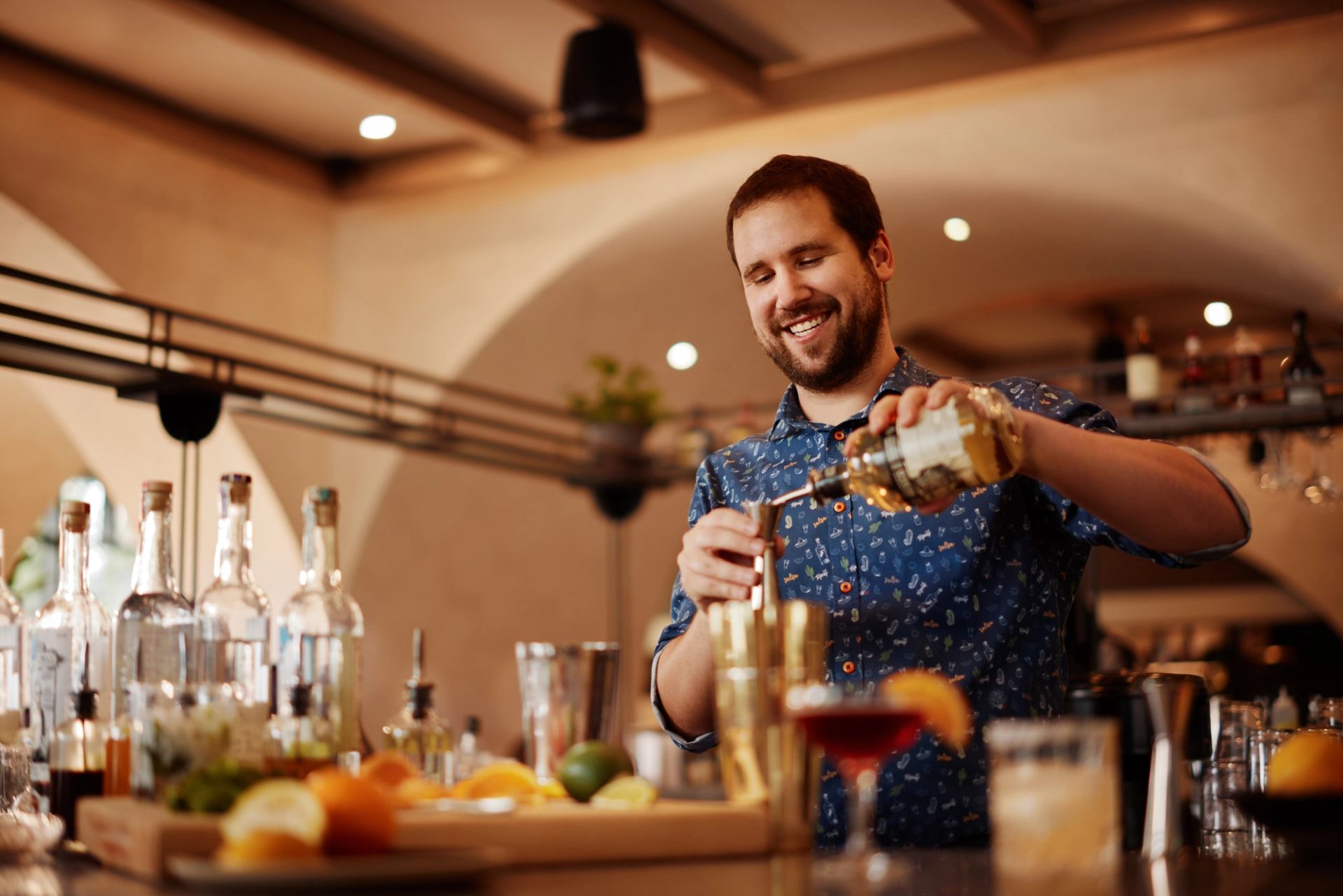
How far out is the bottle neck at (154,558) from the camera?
65.1 inches

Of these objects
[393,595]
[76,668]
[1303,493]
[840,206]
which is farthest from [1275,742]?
[393,595]

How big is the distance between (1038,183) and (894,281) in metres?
1.33

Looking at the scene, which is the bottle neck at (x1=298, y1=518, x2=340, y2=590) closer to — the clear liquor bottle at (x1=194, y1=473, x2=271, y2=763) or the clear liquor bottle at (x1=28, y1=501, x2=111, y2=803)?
the clear liquor bottle at (x1=194, y1=473, x2=271, y2=763)

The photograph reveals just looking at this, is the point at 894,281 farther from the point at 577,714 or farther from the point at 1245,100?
the point at 577,714

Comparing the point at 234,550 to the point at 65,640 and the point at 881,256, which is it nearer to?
the point at 65,640

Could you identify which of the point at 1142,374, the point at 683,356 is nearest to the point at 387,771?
the point at 1142,374

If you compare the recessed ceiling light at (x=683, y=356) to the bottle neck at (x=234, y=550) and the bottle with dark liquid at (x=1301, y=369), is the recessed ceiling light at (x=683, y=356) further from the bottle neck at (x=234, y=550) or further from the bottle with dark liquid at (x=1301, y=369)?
the bottle neck at (x=234, y=550)

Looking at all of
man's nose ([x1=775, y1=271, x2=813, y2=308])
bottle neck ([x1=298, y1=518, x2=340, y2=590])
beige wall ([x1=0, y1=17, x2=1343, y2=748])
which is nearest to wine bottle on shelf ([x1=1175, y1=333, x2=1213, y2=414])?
beige wall ([x1=0, y1=17, x2=1343, y2=748])

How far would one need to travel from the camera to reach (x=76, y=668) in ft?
5.66

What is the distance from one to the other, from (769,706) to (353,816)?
376mm

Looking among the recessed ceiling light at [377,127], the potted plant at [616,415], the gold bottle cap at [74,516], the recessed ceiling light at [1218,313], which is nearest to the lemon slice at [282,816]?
the gold bottle cap at [74,516]

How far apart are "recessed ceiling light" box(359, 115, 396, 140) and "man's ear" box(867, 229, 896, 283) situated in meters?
3.77

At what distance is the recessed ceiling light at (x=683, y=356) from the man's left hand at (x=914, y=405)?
4.96 metres

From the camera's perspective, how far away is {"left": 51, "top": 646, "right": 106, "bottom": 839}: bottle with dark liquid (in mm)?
1501
